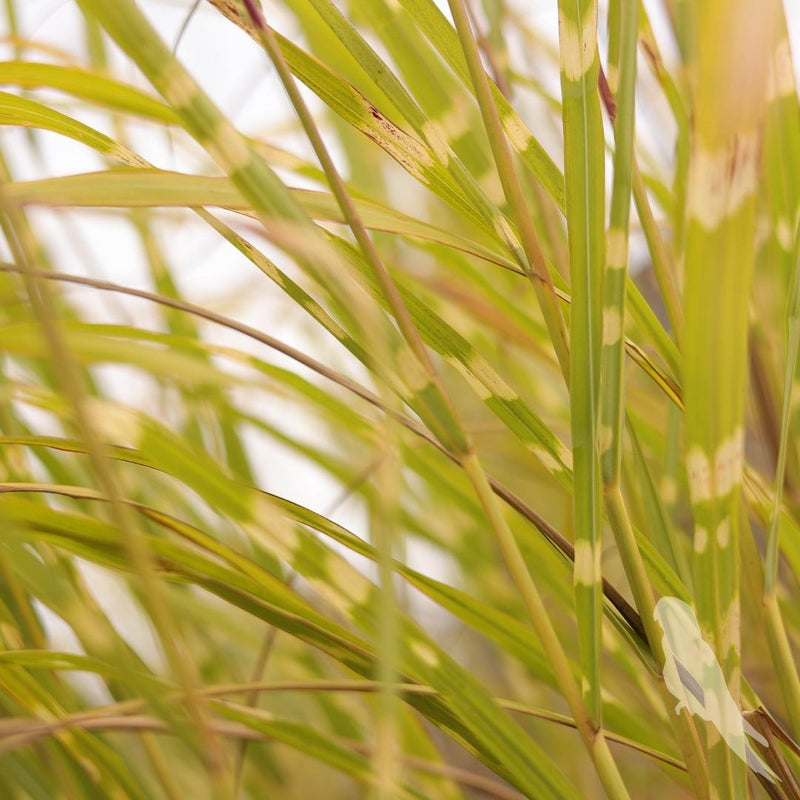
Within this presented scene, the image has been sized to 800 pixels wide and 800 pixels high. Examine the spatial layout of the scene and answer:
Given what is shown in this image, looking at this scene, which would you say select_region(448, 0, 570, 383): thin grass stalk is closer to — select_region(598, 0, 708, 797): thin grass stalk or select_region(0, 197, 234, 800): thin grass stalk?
select_region(598, 0, 708, 797): thin grass stalk

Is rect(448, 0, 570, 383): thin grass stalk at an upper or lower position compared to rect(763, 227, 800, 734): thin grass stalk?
upper

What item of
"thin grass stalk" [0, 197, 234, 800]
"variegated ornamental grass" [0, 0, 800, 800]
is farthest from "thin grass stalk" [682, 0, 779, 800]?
"thin grass stalk" [0, 197, 234, 800]

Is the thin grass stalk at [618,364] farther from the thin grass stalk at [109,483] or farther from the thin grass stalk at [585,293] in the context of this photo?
the thin grass stalk at [109,483]

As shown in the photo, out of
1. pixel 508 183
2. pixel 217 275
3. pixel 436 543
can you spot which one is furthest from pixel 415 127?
pixel 217 275

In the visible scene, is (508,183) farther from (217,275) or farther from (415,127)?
(217,275)

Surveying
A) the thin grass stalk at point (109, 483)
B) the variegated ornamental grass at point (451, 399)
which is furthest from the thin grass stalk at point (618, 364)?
the thin grass stalk at point (109, 483)

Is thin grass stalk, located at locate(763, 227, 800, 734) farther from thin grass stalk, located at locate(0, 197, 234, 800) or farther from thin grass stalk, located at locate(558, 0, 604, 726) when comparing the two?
thin grass stalk, located at locate(0, 197, 234, 800)
